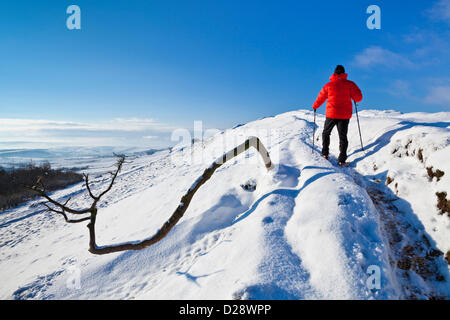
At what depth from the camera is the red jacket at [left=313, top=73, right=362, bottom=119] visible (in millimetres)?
6645

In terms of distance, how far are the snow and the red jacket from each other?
5.82 ft

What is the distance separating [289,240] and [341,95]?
592cm

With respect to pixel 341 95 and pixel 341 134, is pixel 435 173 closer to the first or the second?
pixel 341 134

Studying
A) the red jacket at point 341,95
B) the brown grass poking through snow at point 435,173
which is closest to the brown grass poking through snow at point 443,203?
the brown grass poking through snow at point 435,173

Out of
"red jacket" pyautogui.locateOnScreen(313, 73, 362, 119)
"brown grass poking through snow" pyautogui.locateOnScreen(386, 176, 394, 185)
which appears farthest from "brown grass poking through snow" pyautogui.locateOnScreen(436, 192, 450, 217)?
"red jacket" pyautogui.locateOnScreen(313, 73, 362, 119)

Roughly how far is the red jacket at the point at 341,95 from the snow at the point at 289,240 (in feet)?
5.82

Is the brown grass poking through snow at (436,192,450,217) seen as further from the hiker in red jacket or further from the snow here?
the hiker in red jacket

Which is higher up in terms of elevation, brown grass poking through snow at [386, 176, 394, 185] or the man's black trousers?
the man's black trousers

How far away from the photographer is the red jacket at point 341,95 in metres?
6.64

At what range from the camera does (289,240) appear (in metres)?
3.28

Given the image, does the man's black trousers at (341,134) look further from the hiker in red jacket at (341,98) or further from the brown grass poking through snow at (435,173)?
the brown grass poking through snow at (435,173)

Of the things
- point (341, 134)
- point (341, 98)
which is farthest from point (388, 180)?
point (341, 98)
